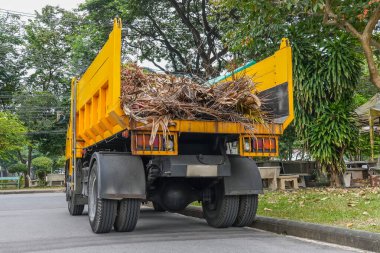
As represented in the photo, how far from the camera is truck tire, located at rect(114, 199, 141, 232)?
6.13 meters

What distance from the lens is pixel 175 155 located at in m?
5.95

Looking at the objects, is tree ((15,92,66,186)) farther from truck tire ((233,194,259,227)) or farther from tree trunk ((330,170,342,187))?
truck tire ((233,194,259,227))

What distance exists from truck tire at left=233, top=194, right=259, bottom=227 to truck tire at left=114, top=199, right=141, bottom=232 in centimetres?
166

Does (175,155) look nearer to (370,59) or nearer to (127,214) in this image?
(127,214)

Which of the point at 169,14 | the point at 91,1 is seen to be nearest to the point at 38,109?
the point at 91,1

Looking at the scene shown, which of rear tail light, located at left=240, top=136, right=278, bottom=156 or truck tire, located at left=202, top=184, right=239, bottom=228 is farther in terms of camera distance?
truck tire, located at left=202, top=184, right=239, bottom=228

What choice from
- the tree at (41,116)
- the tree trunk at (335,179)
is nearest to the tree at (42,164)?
the tree at (41,116)

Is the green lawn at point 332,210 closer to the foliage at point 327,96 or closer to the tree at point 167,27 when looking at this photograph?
the foliage at point 327,96

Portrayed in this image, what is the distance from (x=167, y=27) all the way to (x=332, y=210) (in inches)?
646

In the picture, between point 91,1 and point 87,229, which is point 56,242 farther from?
point 91,1

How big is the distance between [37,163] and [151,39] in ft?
41.0

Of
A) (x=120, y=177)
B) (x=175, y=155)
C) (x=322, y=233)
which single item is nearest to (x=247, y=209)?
(x=322, y=233)

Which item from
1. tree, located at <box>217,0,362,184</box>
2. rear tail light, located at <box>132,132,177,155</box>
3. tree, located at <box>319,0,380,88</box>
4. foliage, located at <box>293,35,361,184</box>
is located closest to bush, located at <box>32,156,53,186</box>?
tree, located at <box>217,0,362,184</box>

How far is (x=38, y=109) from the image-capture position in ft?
92.8
